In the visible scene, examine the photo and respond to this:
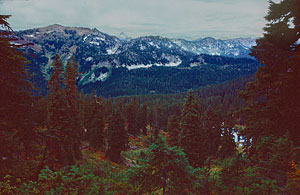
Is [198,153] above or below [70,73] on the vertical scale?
below

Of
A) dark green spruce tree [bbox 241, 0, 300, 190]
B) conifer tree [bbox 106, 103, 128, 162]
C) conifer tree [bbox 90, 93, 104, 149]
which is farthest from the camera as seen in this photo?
conifer tree [bbox 90, 93, 104, 149]

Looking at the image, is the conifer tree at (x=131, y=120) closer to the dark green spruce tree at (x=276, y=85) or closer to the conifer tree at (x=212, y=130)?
the conifer tree at (x=212, y=130)

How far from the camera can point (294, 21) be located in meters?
11.0

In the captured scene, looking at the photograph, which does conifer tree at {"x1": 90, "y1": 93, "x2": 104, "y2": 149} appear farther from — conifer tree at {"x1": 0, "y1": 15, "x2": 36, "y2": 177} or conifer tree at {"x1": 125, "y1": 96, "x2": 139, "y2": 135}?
conifer tree at {"x1": 0, "y1": 15, "x2": 36, "y2": 177}

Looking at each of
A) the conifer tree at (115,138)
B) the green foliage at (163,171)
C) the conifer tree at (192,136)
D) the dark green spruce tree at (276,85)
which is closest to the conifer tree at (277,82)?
the dark green spruce tree at (276,85)

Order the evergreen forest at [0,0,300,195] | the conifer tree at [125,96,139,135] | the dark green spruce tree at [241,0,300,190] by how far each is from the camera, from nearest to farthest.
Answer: the evergreen forest at [0,0,300,195]
the dark green spruce tree at [241,0,300,190]
the conifer tree at [125,96,139,135]

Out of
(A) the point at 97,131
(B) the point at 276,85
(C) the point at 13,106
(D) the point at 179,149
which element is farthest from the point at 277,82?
(A) the point at 97,131

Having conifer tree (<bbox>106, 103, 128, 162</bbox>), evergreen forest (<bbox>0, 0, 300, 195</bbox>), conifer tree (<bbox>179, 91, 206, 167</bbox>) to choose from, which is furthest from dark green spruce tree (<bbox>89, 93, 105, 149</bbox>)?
evergreen forest (<bbox>0, 0, 300, 195</bbox>)

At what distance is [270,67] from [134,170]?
1055 centimetres

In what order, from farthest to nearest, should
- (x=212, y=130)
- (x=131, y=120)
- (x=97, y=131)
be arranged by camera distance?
1. (x=131, y=120)
2. (x=212, y=130)
3. (x=97, y=131)

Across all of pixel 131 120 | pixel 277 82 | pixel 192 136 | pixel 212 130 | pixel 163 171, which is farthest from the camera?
pixel 131 120

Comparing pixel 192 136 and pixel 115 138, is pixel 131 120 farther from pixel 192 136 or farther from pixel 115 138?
pixel 192 136

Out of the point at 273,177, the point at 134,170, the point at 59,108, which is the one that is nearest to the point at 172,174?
the point at 134,170

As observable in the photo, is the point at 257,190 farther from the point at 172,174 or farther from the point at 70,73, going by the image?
the point at 70,73
